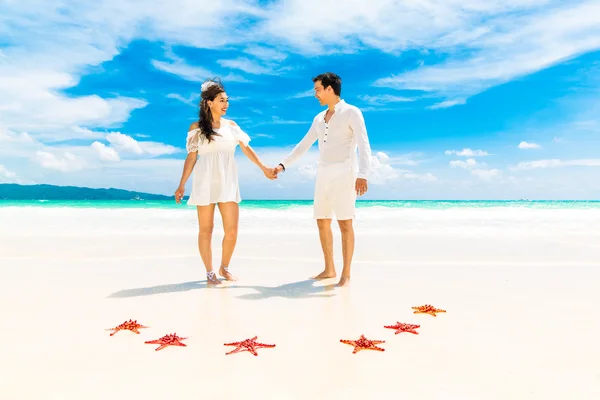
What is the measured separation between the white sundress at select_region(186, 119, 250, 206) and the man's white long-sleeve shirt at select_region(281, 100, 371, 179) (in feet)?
3.66

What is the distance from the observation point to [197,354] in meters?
3.08

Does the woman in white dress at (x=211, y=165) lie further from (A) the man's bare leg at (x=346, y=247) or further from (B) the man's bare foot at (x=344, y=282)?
(B) the man's bare foot at (x=344, y=282)

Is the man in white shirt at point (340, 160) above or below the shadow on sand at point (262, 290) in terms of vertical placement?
above

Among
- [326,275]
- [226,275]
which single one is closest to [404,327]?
[326,275]

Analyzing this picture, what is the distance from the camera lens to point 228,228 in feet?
18.5

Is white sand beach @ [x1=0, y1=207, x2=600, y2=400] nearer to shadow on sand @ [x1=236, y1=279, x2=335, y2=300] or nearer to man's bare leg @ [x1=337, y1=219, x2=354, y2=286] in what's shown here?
shadow on sand @ [x1=236, y1=279, x2=335, y2=300]

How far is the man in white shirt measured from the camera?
5.16 metres

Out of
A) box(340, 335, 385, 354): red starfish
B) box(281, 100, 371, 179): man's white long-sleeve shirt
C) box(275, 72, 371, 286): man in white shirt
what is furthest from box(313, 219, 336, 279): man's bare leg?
box(340, 335, 385, 354): red starfish

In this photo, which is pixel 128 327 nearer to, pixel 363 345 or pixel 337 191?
pixel 363 345

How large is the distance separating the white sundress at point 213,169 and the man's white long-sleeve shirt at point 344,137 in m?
1.12

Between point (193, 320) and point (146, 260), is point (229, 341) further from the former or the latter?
point (146, 260)

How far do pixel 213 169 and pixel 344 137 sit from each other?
1628 millimetres

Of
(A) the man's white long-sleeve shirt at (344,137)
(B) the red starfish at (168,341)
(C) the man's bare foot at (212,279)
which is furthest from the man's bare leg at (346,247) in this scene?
(B) the red starfish at (168,341)

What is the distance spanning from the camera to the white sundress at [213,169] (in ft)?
17.8
